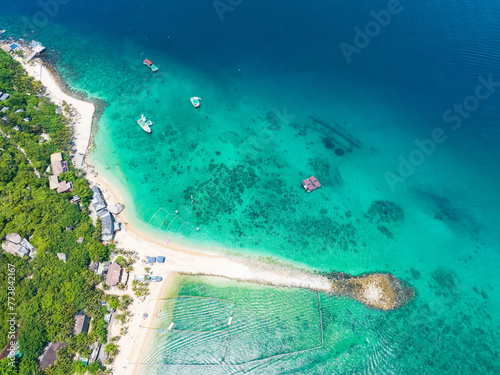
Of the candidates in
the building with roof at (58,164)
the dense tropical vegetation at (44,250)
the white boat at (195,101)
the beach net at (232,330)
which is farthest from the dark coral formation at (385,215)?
the building with roof at (58,164)

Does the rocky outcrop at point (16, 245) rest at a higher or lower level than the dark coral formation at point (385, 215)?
lower

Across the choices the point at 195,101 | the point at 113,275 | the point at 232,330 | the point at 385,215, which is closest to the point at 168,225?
the point at 113,275

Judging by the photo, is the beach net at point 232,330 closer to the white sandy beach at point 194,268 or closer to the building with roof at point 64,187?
the white sandy beach at point 194,268

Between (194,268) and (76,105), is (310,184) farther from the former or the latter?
(76,105)

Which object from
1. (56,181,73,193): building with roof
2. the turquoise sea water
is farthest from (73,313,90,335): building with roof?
(56,181,73,193): building with roof

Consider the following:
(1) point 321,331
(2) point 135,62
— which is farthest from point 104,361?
(2) point 135,62

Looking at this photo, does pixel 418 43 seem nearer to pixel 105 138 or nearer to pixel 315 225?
pixel 315 225

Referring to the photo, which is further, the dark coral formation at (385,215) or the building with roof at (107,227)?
the dark coral formation at (385,215)
